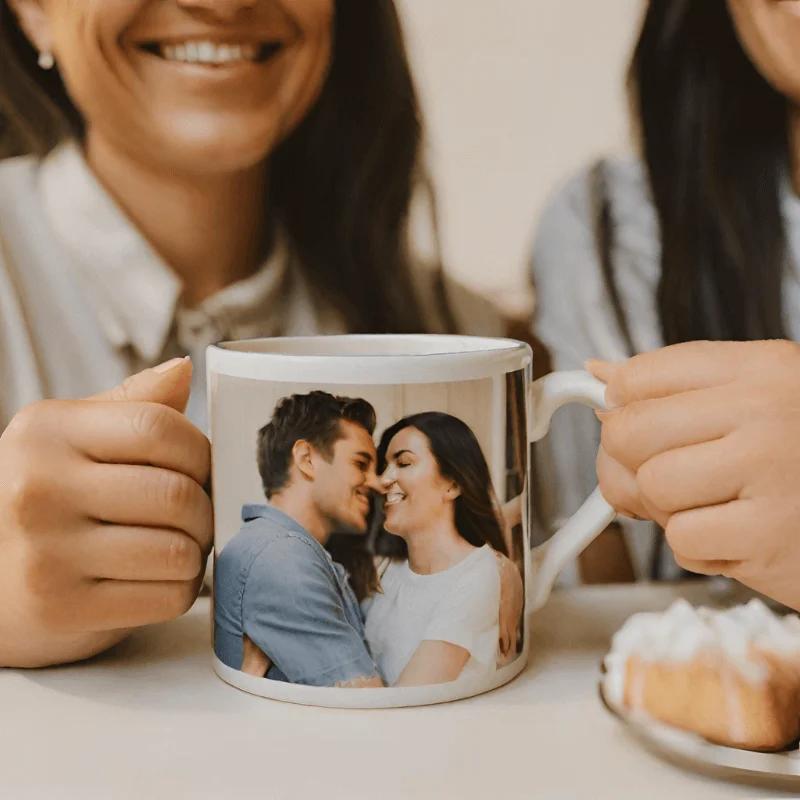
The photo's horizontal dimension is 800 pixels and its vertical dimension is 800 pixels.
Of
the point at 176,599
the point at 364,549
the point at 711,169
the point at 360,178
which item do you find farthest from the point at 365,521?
the point at 711,169

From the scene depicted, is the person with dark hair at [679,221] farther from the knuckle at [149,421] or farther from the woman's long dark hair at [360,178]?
the knuckle at [149,421]

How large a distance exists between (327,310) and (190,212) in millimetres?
113

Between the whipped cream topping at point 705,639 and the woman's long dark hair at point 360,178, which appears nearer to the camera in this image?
the whipped cream topping at point 705,639

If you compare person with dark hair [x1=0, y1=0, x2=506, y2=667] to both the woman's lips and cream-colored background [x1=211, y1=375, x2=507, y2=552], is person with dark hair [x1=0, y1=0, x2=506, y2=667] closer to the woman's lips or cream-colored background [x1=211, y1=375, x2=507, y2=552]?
the woman's lips

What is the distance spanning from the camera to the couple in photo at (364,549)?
40 centimetres

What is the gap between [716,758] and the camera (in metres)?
0.35

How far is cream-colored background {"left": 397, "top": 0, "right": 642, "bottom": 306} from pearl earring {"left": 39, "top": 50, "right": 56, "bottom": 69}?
23 centimetres

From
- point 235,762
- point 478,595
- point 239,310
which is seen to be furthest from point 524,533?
point 239,310

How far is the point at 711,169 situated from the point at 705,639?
1.28 feet

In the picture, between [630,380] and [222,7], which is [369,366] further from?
[222,7]

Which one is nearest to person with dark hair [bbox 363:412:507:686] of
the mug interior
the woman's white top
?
the woman's white top

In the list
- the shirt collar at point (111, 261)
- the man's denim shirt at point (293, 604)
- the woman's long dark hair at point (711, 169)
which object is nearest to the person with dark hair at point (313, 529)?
the man's denim shirt at point (293, 604)

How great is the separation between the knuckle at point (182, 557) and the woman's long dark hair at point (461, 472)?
111 mm

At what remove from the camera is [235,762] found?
366 mm
